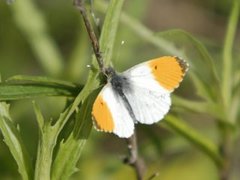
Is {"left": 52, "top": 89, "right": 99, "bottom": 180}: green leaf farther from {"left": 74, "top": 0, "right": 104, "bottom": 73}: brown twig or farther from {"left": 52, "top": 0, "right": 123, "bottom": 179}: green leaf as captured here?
{"left": 74, "top": 0, "right": 104, "bottom": 73}: brown twig

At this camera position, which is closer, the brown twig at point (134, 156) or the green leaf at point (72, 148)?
the green leaf at point (72, 148)

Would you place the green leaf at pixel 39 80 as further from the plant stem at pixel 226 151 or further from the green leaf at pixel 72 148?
the plant stem at pixel 226 151

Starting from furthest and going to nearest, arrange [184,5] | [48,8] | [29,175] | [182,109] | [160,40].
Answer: [184,5] < [48,8] < [160,40] < [182,109] < [29,175]

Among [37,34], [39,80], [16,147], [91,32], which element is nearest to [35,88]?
[39,80]

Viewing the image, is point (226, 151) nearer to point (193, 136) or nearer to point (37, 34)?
point (193, 136)

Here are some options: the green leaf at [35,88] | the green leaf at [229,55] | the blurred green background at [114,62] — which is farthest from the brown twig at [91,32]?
the green leaf at [229,55]

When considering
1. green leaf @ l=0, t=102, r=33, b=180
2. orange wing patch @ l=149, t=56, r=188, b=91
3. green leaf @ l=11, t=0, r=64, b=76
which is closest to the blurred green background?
green leaf @ l=11, t=0, r=64, b=76

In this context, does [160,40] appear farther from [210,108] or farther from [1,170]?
[1,170]

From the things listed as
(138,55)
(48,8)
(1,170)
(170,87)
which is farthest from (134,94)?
(48,8)
